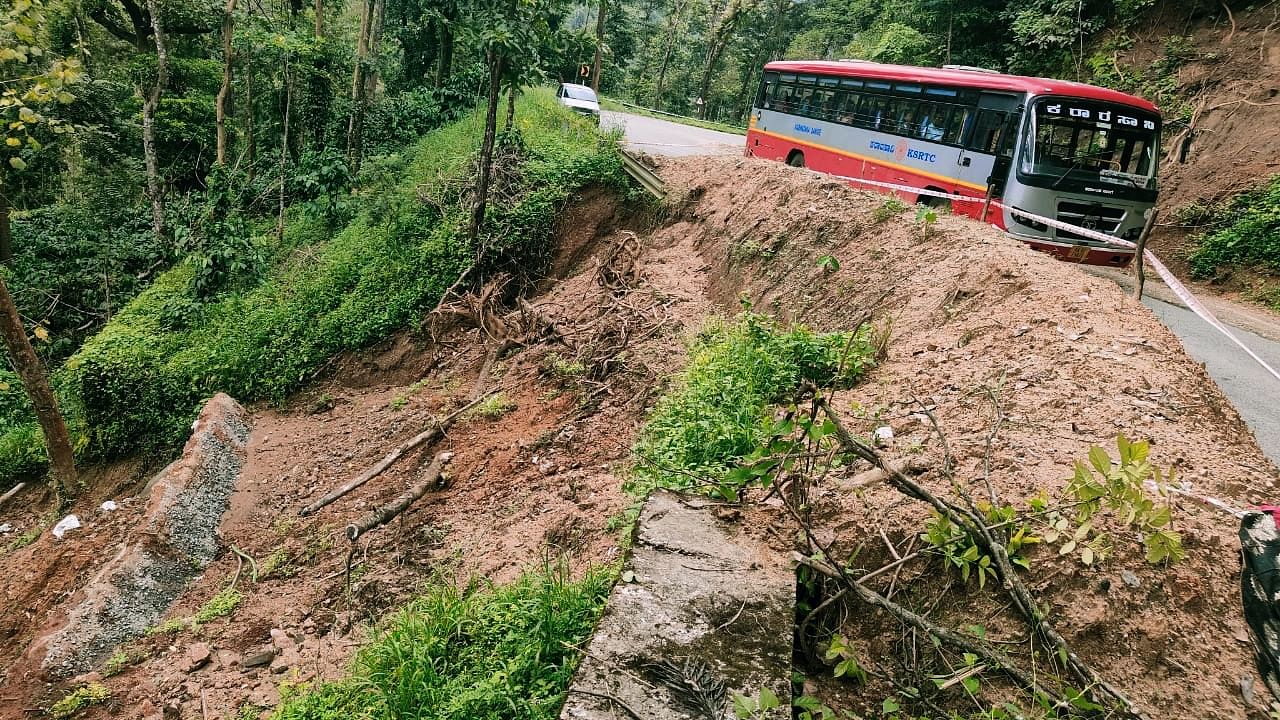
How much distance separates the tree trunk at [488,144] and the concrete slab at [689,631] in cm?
810

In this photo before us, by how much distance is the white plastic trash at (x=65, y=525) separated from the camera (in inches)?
310

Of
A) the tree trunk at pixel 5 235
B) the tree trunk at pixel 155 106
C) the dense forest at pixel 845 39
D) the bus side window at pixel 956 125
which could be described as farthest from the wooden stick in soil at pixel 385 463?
the dense forest at pixel 845 39

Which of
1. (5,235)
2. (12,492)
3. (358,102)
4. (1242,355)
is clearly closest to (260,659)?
(12,492)

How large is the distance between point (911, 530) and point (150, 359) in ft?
37.7

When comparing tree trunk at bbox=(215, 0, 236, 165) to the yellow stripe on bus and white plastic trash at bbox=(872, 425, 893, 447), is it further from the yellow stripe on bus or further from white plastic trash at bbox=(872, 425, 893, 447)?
white plastic trash at bbox=(872, 425, 893, 447)

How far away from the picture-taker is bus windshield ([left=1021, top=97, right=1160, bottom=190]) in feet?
27.4

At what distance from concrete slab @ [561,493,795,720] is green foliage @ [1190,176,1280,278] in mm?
12714

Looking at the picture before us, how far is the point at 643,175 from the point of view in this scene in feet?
36.4

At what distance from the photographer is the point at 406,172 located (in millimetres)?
14180

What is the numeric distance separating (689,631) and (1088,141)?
356 inches

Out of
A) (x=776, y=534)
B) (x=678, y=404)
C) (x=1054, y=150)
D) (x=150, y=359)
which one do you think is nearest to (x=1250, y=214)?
(x=1054, y=150)

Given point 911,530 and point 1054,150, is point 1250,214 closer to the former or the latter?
point 1054,150

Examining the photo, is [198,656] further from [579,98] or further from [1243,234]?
[579,98]

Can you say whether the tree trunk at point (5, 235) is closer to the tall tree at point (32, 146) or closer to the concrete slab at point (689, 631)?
the tall tree at point (32, 146)
